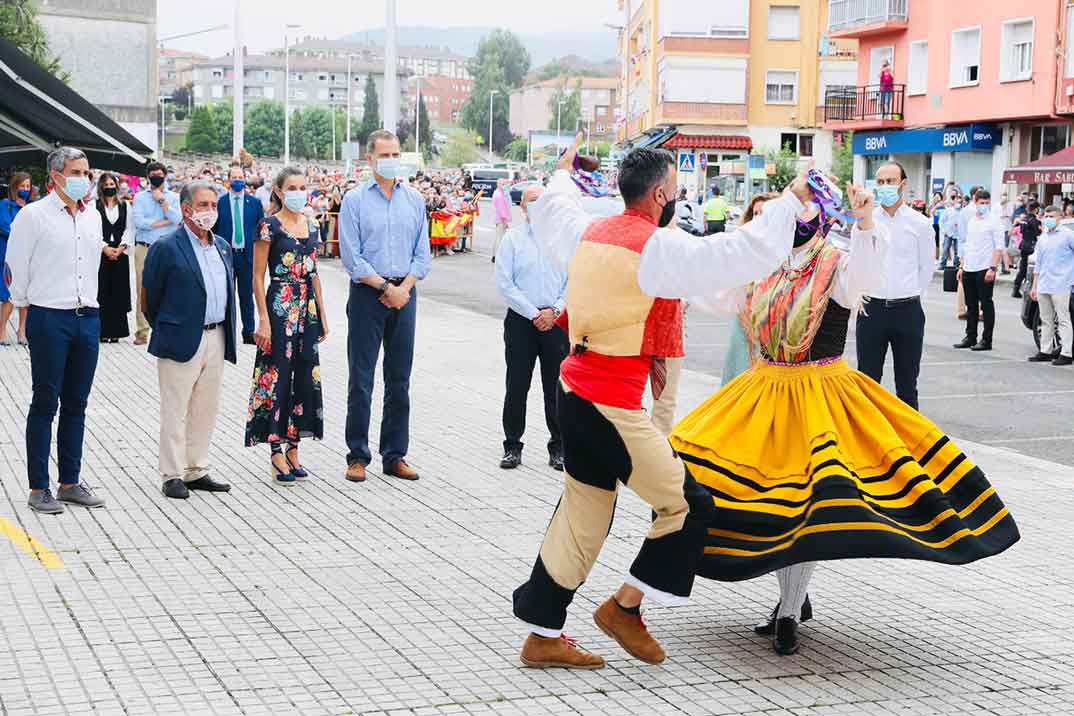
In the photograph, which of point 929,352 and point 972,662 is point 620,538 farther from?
point 929,352

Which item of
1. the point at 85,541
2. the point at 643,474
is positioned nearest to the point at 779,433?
the point at 643,474

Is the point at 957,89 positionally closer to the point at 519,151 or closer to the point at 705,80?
the point at 705,80

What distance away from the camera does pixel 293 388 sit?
9453 millimetres

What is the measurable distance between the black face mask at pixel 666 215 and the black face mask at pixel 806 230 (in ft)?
1.70

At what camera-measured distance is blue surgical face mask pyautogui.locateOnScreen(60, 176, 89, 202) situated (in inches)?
328

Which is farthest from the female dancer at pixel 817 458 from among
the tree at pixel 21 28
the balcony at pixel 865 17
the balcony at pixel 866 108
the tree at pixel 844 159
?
the tree at pixel 844 159

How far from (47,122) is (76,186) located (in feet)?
15.7

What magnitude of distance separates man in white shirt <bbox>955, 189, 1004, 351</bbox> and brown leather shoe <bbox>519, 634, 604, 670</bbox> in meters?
13.5

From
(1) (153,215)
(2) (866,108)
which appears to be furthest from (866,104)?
(1) (153,215)

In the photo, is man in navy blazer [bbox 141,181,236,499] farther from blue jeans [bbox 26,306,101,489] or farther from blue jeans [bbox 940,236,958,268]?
blue jeans [bbox 940,236,958,268]

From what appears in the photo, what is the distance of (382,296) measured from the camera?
9.44 meters

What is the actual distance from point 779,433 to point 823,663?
93 centimetres

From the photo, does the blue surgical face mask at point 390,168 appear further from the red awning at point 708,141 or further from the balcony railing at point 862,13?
the red awning at point 708,141

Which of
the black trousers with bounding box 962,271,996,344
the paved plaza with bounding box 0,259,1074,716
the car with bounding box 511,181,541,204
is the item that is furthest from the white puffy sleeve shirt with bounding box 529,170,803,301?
the black trousers with bounding box 962,271,996,344
